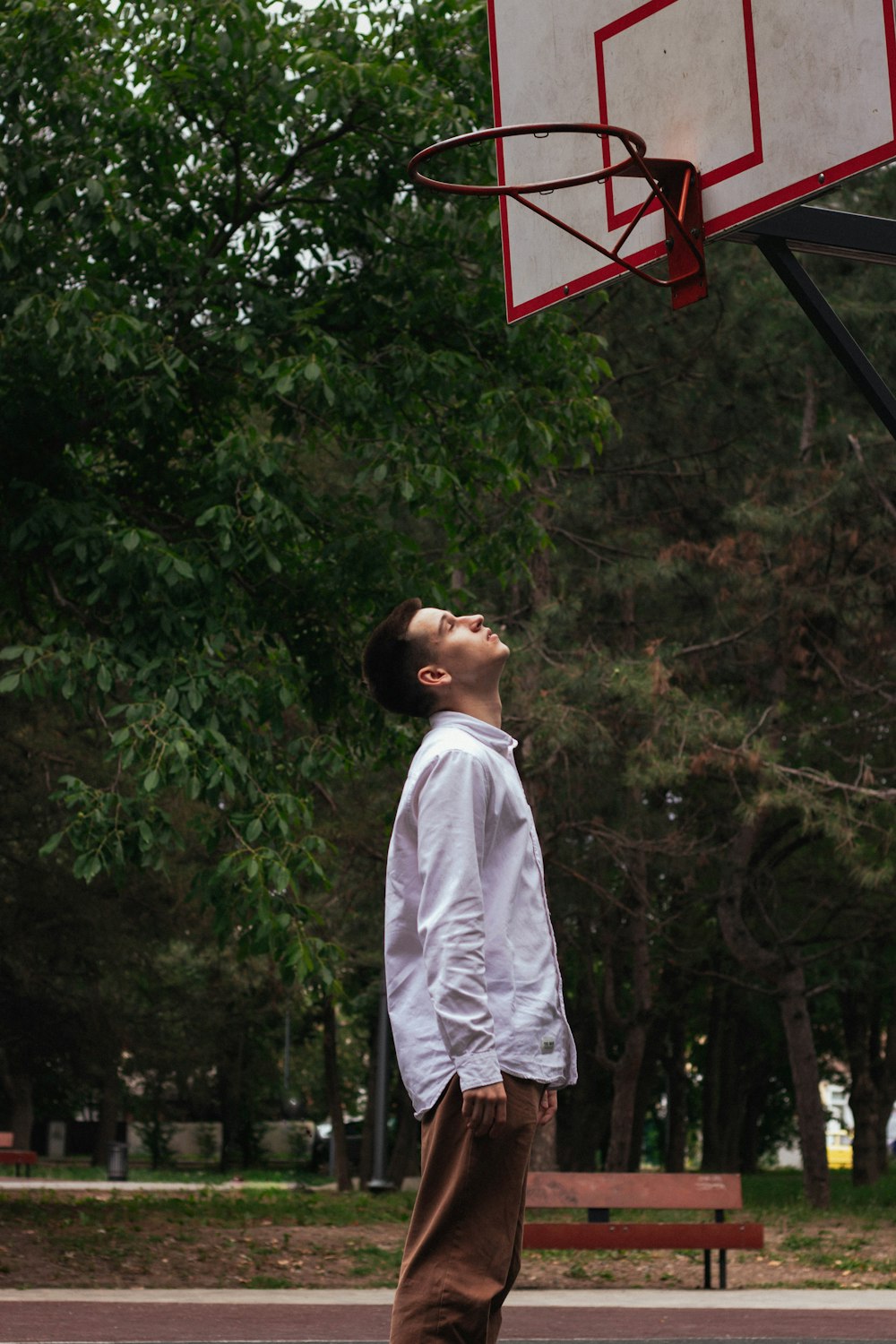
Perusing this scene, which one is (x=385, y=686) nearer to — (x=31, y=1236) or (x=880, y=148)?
(x=880, y=148)

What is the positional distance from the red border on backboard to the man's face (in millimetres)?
1985

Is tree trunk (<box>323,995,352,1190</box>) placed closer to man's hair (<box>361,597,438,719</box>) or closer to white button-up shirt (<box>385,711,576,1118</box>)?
man's hair (<box>361,597,438,719</box>)

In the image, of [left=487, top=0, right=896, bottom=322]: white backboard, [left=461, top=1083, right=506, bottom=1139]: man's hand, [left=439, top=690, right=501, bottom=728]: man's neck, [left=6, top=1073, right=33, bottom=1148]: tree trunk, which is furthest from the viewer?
[left=6, top=1073, right=33, bottom=1148]: tree trunk

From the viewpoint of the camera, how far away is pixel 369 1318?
8562mm

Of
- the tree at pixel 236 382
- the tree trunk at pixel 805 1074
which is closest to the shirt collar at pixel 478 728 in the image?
the tree at pixel 236 382

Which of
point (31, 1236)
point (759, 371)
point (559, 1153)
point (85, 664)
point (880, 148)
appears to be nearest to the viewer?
point (880, 148)

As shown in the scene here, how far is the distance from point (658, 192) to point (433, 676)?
1987 mm

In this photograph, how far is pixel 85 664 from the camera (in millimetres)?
9430

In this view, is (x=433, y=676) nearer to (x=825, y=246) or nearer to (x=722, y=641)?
(x=825, y=246)

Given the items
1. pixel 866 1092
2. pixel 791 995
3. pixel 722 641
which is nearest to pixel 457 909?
pixel 722 641

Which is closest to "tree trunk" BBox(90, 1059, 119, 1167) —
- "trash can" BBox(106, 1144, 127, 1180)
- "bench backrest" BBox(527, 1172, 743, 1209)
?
"trash can" BBox(106, 1144, 127, 1180)

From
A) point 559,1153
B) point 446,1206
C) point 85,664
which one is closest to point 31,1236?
point 85,664

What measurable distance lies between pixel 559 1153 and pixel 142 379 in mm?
24401

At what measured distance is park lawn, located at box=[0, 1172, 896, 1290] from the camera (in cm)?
1037
